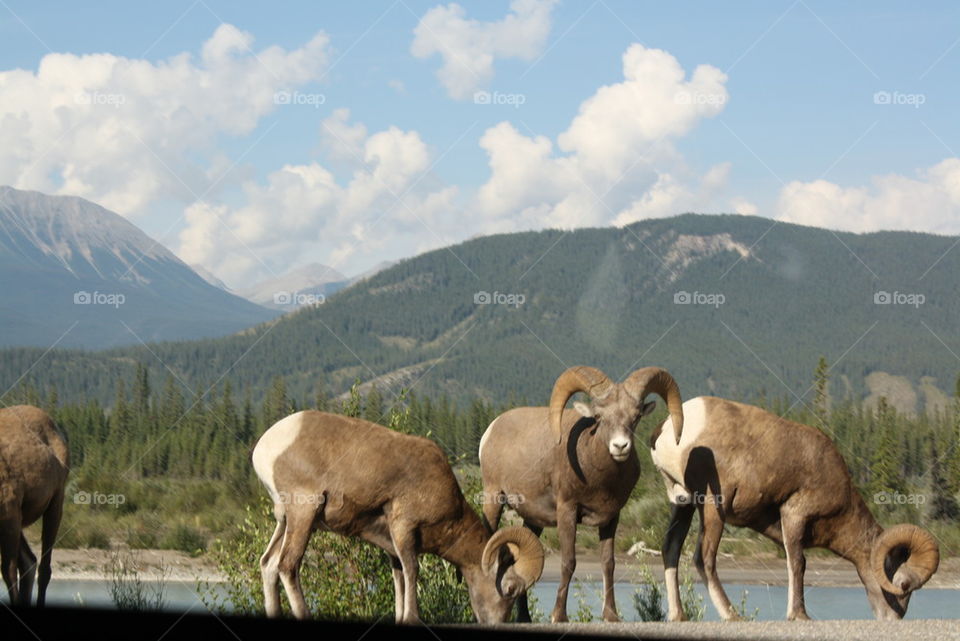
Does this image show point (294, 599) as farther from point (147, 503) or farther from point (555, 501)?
point (147, 503)

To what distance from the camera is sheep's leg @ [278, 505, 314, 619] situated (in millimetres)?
12062

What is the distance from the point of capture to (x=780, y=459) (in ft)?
44.7

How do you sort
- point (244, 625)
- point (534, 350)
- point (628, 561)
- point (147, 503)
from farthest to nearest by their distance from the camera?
1. point (534, 350)
2. point (147, 503)
3. point (628, 561)
4. point (244, 625)

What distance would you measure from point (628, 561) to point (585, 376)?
23.0 metres

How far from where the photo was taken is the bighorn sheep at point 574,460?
13.2m

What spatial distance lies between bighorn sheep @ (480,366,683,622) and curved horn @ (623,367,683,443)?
1cm

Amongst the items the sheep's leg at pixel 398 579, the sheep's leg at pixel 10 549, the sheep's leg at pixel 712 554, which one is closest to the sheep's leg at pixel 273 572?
the sheep's leg at pixel 398 579

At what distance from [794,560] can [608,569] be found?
1.94 metres

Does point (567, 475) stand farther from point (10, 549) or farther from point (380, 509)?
point (10, 549)

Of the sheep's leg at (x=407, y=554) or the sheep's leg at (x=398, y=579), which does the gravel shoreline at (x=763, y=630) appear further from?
the sheep's leg at (x=398, y=579)

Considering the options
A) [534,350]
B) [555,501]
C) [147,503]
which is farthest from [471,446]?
[534,350]

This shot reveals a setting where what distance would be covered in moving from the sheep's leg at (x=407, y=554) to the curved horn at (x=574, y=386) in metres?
2.04

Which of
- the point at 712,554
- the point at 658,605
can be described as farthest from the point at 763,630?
the point at 658,605

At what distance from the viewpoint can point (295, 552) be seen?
12062 mm
